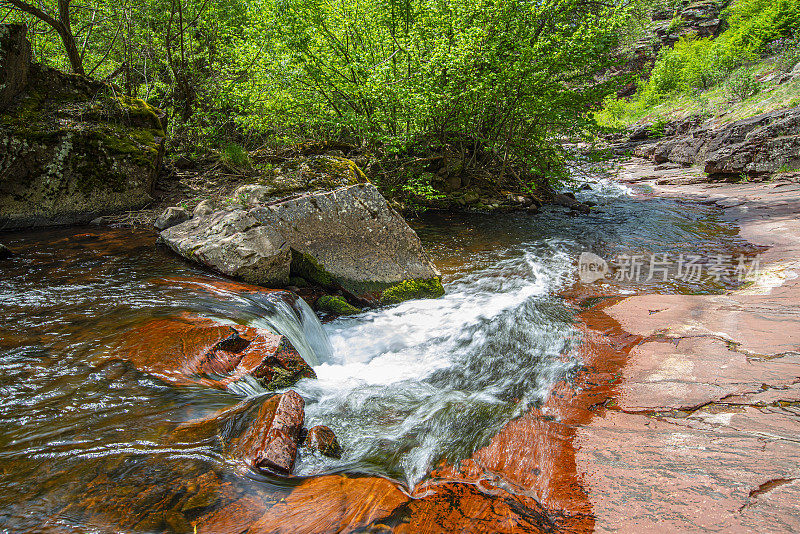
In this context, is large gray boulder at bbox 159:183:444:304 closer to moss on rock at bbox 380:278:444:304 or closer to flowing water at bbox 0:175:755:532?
moss on rock at bbox 380:278:444:304

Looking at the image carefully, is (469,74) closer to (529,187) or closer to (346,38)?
(346,38)

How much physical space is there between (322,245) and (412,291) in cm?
172

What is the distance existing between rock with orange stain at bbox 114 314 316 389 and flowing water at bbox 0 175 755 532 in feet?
0.41

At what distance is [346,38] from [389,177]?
3.86 m

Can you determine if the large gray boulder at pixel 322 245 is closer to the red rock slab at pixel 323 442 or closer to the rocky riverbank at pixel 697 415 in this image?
the rocky riverbank at pixel 697 415

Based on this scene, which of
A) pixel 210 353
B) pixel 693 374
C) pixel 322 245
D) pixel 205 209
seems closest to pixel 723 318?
pixel 693 374

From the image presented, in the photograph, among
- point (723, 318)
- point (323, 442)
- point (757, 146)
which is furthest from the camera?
point (757, 146)

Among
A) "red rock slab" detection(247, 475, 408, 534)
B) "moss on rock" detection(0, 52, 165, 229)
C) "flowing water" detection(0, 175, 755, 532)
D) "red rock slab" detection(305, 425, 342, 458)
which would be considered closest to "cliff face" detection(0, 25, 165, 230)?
"moss on rock" detection(0, 52, 165, 229)

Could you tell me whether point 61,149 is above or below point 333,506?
above

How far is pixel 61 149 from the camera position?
754 centimetres

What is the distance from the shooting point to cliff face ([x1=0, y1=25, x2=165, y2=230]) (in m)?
7.22

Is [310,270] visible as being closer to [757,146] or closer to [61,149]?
[61,149]

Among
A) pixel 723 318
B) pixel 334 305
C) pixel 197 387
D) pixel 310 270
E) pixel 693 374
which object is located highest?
pixel 310 270

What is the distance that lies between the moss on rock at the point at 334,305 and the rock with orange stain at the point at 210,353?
6.28 feet
